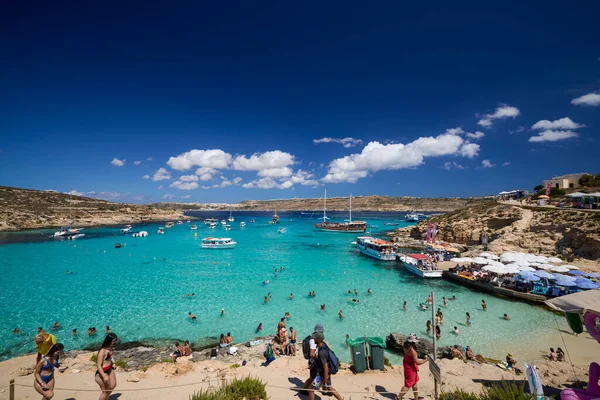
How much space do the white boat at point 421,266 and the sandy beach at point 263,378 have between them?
1592 cm

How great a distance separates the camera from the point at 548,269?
2178 centimetres

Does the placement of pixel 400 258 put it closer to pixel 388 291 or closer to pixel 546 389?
pixel 388 291

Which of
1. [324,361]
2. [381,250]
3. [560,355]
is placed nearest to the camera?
[324,361]

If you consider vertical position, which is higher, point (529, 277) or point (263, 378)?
point (529, 277)

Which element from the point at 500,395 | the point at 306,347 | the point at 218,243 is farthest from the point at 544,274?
the point at 218,243

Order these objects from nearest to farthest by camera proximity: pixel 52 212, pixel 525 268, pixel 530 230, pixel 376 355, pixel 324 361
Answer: pixel 324 361 < pixel 376 355 < pixel 525 268 < pixel 530 230 < pixel 52 212

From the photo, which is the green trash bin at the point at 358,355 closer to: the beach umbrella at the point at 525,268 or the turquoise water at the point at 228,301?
the turquoise water at the point at 228,301

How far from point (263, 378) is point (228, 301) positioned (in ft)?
46.3

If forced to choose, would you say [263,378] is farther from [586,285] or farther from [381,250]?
[381,250]

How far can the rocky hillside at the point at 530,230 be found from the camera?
2602 centimetres

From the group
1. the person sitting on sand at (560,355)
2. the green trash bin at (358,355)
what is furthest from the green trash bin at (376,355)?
the person sitting on sand at (560,355)

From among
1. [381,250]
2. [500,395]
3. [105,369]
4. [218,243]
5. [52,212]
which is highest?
[52,212]

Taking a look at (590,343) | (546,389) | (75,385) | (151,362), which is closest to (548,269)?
(590,343)

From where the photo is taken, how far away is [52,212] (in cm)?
8606
